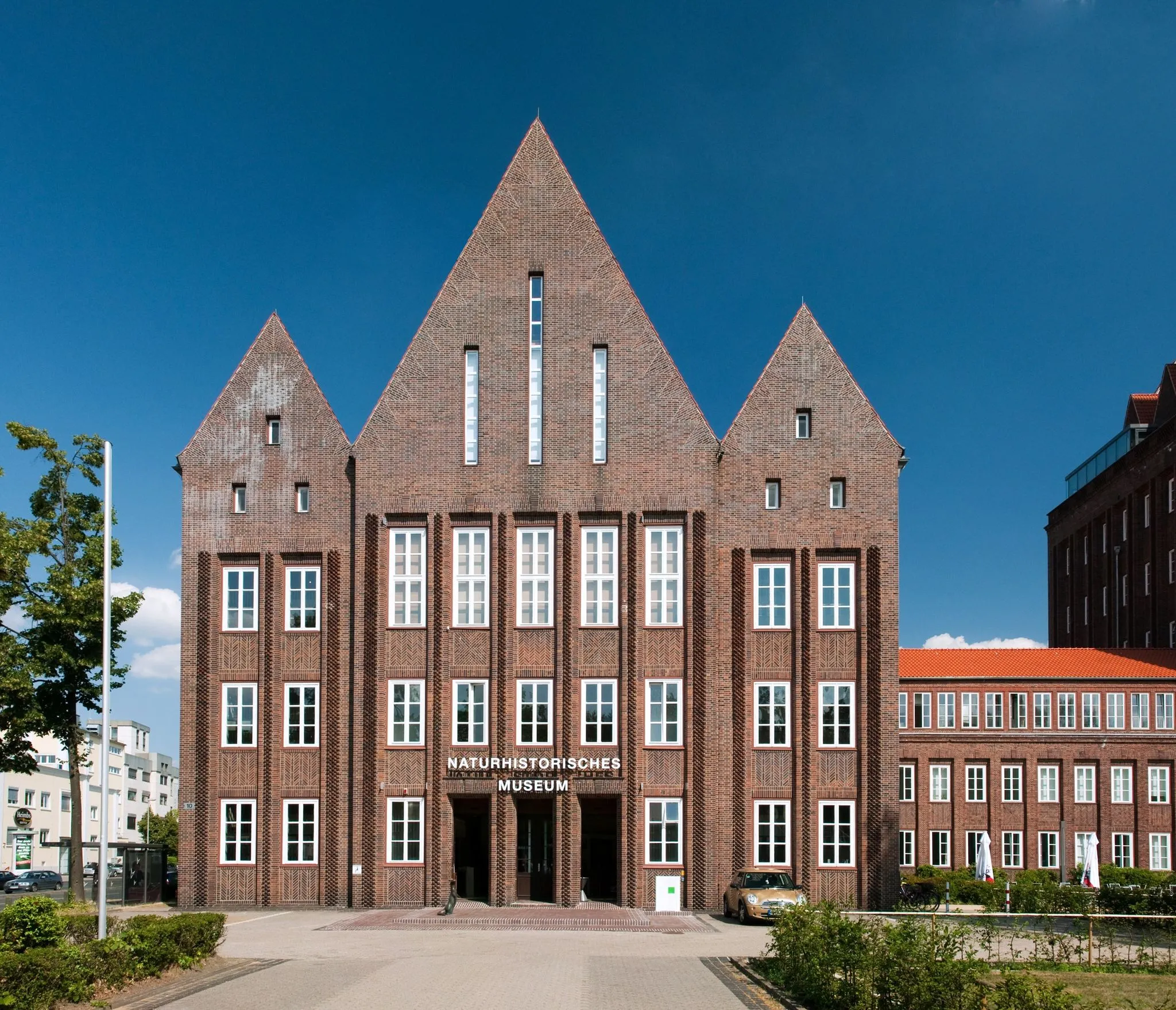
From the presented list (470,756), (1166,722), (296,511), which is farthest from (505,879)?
(1166,722)

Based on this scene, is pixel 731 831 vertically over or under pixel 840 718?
under

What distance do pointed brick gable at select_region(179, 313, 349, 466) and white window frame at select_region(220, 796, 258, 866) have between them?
13142 mm

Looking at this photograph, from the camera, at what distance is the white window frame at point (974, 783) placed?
64.4 m

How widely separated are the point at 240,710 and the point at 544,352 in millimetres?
17900

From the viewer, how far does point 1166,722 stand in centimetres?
6206

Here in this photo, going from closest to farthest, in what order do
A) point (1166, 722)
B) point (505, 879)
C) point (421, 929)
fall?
point (421, 929) → point (505, 879) → point (1166, 722)

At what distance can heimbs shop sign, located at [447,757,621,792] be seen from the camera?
42.7 m

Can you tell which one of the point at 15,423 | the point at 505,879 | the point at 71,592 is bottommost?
the point at 505,879

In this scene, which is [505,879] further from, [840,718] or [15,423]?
[15,423]

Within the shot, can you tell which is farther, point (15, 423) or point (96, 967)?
point (15, 423)

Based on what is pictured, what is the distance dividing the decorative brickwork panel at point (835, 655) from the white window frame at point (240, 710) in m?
21.0

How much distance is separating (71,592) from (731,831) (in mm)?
26006

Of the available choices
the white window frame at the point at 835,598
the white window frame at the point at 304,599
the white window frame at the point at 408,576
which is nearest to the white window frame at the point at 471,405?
the white window frame at the point at 408,576

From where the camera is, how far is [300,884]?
4341 cm
